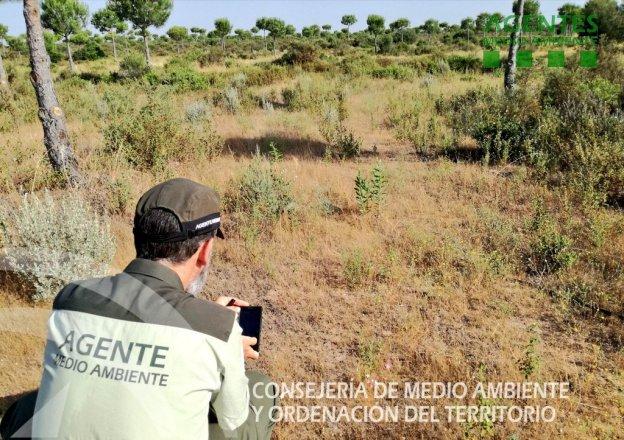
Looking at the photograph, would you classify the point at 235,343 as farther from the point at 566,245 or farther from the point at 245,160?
the point at 245,160

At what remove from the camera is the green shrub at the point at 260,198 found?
5.17 metres

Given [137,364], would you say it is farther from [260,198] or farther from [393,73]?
[393,73]

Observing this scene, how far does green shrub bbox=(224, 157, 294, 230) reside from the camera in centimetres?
517

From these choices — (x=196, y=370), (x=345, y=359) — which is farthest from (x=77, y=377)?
(x=345, y=359)

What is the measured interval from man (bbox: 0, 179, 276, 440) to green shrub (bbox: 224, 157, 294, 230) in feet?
11.5

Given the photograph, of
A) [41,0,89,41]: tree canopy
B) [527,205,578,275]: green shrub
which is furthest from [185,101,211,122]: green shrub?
[41,0,89,41]: tree canopy

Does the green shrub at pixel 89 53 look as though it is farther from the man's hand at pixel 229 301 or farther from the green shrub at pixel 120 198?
the man's hand at pixel 229 301

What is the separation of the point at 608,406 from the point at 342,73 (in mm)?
16392

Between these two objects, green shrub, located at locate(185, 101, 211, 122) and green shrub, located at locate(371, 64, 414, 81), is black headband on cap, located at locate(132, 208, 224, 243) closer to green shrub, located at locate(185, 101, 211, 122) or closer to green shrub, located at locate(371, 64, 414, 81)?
green shrub, located at locate(185, 101, 211, 122)

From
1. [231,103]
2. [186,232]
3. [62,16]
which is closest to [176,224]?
[186,232]

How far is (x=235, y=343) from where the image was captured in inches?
59.4

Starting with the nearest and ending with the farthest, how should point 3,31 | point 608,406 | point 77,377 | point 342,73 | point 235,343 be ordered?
point 77,377
point 235,343
point 608,406
point 342,73
point 3,31

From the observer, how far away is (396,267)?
414 centimetres

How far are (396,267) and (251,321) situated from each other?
230 centimetres
